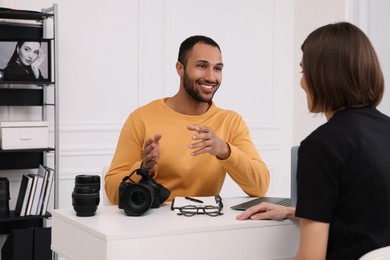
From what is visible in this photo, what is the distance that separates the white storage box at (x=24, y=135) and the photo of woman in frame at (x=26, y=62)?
274 millimetres

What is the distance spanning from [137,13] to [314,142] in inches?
119

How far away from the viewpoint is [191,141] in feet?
8.48

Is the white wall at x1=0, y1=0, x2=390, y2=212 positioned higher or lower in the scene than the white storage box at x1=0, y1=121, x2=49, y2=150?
higher

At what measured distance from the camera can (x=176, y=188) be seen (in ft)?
8.41

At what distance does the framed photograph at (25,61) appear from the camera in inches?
143

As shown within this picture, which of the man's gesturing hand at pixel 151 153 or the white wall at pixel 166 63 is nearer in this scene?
the man's gesturing hand at pixel 151 153

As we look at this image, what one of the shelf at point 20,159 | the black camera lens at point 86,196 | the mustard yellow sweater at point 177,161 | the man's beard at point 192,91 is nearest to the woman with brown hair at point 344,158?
the black camera lens at point 86,196

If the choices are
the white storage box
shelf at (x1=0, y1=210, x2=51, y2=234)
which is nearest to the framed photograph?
the white storage box

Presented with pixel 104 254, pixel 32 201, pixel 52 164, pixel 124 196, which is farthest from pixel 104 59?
pixel 104 254

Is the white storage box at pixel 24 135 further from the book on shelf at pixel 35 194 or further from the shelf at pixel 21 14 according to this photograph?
the shelf at pixel 21 14

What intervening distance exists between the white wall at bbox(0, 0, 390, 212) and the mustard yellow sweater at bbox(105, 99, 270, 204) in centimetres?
160

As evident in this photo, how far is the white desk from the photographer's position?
170 centimetres

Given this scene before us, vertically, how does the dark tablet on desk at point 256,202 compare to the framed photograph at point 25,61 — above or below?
below

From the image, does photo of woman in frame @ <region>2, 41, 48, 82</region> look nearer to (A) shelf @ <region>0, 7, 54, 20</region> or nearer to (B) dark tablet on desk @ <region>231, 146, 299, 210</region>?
(A) shelf @ <region>0, 7, 54, 20</region>
